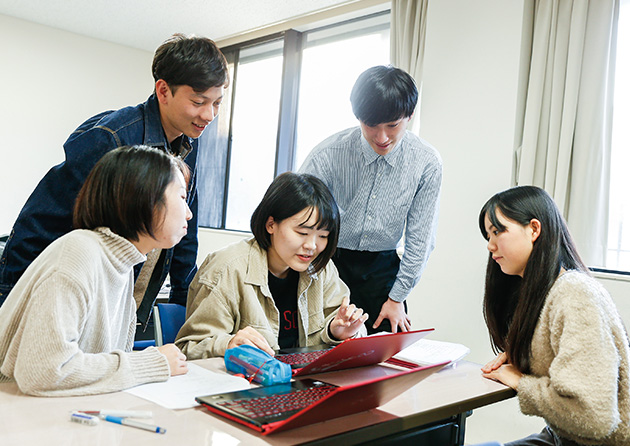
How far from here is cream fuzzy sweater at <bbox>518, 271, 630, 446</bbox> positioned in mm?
1234

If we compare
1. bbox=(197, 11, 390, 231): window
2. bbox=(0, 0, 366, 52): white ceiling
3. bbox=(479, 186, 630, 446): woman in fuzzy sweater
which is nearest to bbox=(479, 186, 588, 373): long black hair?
bbox=(479, 186, 630, 446): woman in fuzzy sweater

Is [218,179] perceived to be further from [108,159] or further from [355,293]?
[108,159]

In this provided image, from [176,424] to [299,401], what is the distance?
238mm

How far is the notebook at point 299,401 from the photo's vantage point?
904mm

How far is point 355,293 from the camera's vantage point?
223 cm

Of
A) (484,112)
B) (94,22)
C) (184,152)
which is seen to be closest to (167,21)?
(94,22)

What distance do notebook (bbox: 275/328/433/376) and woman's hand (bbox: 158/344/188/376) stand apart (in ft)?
0.81

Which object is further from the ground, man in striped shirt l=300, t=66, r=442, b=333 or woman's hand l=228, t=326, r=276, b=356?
man in striped shirt l=300, t=66, r=442, b=333

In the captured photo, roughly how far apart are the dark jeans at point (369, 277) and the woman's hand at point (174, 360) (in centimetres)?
106

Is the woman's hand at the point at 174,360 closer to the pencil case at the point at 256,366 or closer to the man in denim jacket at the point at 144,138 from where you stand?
the pencil case at the point at 256,366

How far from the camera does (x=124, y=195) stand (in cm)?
120

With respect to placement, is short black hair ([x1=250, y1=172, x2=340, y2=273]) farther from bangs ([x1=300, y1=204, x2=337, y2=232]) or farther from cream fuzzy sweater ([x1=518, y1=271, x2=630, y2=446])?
cream fuzzy sweater ([x1=518, y1=271, x2=630, y2=446])

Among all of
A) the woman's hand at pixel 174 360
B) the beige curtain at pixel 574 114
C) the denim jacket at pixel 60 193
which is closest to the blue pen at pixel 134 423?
the woman's hand at pixel 174 360

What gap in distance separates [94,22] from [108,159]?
4.52 m
